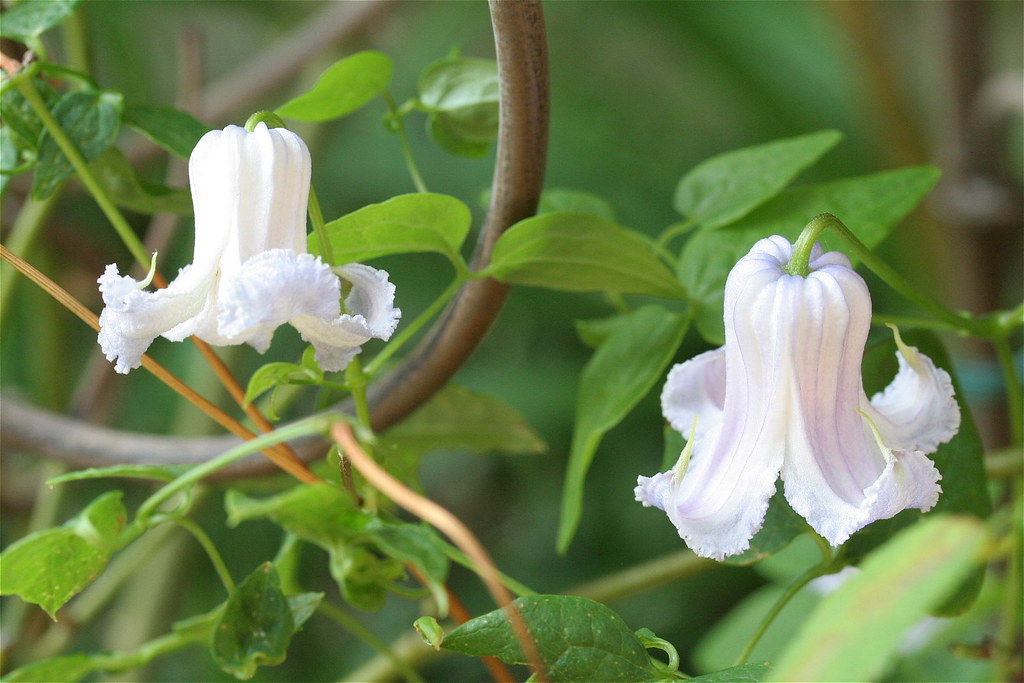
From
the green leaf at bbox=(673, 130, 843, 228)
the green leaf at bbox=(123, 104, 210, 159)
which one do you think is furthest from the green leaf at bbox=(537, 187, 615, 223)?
the green leaf at bbox=(123, 104, 210, 159)

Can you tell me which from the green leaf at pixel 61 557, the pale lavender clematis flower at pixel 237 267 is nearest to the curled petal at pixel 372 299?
the pale lavender clematis flower at pixel 237 267

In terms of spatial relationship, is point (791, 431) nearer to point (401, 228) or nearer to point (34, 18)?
point (401, 228)

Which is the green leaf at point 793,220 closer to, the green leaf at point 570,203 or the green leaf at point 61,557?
the green leaf at point 570,203

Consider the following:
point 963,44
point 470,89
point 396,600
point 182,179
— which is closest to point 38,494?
point 182,179

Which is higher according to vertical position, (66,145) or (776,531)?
(66,145)

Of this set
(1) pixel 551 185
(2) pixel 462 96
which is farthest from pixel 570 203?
(1) pixel 551 185

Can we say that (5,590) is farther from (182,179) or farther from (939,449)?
(182,179)

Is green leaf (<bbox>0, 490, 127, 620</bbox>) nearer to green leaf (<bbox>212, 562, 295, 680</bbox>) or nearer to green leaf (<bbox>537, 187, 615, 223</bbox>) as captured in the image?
green leaf (<bbox>212, 562, 295, 680</bbox>)
